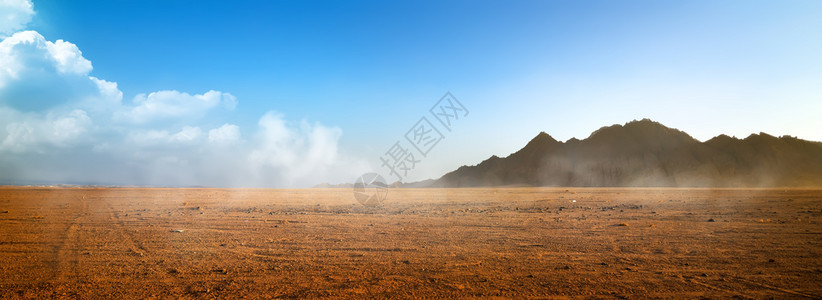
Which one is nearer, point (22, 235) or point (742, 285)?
point (742, 285)

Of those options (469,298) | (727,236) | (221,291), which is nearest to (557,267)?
(469,298)

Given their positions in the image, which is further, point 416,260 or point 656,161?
point 656,161

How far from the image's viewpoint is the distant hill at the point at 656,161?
74.9m

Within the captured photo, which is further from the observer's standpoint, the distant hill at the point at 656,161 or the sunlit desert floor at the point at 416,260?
the distant hill at the point at 656,161

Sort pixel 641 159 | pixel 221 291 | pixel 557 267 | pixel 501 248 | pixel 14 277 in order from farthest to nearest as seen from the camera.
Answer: pixel 641 159
pixel 501 248
pixel 557 267
pixel 14 277
pixel 221 291

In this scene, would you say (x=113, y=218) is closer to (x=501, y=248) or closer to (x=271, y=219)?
(x=271, y=219)

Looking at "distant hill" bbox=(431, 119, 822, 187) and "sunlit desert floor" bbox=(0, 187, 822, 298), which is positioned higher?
"distant hill" bbox=(431, 119, 822, 187)

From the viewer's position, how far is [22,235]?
11430 mm

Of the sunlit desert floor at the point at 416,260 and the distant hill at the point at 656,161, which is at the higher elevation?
the distant hill at the point at 656,161

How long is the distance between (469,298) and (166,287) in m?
5.11

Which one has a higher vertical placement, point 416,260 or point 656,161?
point 656,161

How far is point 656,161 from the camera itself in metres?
82.9

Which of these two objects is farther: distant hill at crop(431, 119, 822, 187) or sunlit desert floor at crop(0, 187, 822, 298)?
distant hill at crop(431, 119, 822, 187)

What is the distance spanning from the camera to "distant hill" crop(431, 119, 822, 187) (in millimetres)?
74938
